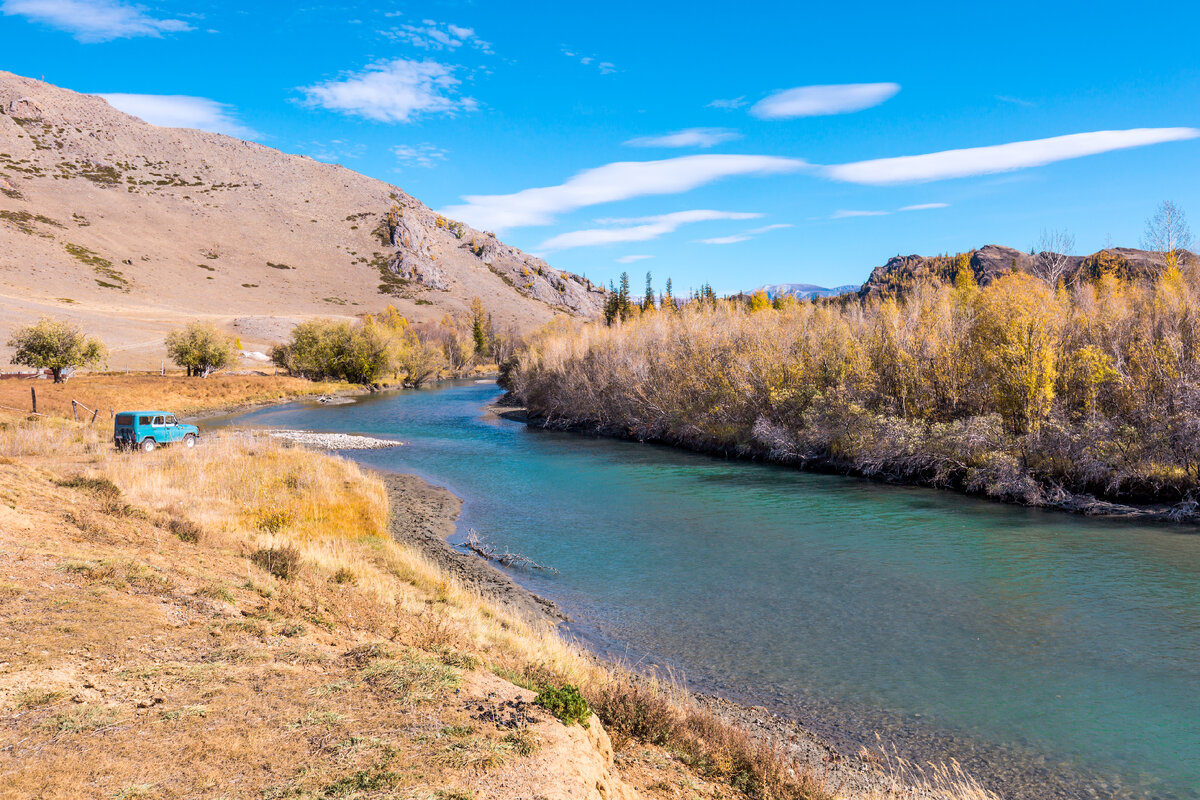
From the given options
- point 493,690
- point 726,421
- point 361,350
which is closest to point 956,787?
point 493,690

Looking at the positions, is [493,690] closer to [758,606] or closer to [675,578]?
[758,606]

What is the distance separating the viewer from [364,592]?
41.3ft

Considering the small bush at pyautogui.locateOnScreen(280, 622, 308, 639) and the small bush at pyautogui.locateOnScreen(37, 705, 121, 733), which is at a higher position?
the small bush at pyautogui.locateOnScreen(37, 705, 121, 733)

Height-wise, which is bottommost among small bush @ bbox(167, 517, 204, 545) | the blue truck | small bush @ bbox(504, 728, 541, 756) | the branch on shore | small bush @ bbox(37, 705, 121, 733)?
the branch on shore

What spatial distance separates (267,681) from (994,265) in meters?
162

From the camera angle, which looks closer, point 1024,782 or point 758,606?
point 1024,782

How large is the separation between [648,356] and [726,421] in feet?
40.8

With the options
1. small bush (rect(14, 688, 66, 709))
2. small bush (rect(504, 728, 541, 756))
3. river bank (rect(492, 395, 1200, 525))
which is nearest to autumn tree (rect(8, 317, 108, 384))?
river bank (rect(492, 395, 1200, 525))

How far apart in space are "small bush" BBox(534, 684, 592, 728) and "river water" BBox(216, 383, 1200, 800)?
531 centimetres

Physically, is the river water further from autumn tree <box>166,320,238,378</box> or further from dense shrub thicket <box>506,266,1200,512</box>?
autumn tree <box>166,320,238,378</box>

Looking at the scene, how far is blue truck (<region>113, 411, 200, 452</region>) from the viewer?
27.1 metres

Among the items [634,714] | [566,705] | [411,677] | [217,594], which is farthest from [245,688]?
[634,714]

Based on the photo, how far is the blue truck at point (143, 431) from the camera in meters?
27.1

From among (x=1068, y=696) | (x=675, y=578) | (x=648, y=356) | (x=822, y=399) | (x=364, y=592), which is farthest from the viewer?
(x=648, y=356)
